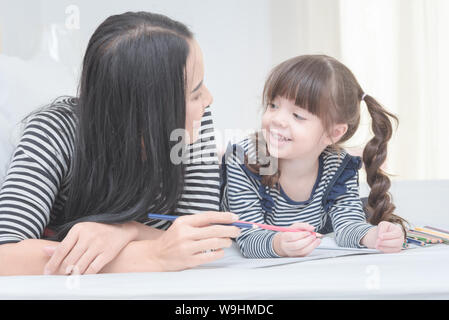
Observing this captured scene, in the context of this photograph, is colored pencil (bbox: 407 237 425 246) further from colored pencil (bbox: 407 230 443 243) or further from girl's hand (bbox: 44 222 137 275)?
girl's hand (bbox: 44 222 137 275)

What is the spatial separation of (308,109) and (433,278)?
1.33ft

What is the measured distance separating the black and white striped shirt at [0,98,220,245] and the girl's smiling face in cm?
11

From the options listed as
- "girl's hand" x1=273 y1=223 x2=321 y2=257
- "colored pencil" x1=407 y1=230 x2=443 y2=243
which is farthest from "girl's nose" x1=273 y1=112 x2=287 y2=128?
"colored pencil" x1=407 y1=230 x2=443 y2=243

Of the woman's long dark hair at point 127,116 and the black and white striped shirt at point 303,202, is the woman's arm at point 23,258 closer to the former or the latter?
the woman's long dark hair at point 127,116

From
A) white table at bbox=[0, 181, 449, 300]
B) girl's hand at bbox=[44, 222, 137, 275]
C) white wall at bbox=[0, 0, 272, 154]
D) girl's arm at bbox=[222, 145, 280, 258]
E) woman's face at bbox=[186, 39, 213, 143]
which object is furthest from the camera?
white wall at bbox=[0, 0, 272, 154]

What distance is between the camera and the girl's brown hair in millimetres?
851

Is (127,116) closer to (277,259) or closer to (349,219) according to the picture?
(277,259)

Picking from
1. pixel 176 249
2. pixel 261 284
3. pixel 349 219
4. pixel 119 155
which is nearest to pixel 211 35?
pixel 349 219

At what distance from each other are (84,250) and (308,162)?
0.49m

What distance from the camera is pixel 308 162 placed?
36.9 inches

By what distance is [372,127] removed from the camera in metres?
0.99

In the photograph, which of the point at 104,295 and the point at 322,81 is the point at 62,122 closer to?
the point at 104,295

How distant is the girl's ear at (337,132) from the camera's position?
905 mm

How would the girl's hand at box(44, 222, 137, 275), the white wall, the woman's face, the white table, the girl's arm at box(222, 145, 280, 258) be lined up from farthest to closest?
the white wall, the girl's arm at box(222, 145, 280, 258), the woman's face, the girl's hand at box(44, 222, 137, 275), the white table
